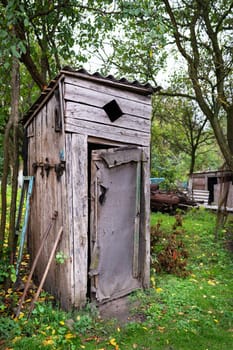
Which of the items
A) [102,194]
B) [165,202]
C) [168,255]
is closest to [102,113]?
[102,194]

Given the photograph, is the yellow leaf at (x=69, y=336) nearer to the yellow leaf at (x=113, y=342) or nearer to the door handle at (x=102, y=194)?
the yellow leaf at (x=113, y=342)

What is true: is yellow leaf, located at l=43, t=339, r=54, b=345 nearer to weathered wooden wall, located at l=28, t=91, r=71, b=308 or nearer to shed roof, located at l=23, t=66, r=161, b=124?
weathered wooden wall, located at l=28, t=91, r=71, b=308

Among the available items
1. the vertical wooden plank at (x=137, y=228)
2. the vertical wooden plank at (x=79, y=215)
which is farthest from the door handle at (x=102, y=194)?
the vertical wooden plank at (x=137, y=228)

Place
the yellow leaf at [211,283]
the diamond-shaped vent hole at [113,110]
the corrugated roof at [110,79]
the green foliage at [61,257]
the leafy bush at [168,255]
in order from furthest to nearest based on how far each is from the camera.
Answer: the leafy bush at [168,255] < the yellow leaf at [211,283] < the diamond-shaped vent hole at [113,110] < the corrugated roof at [110,79] < the green foliage at [61,257]

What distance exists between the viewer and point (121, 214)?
15.5 feet

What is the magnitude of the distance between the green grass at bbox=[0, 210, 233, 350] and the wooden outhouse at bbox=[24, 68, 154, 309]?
0.34m

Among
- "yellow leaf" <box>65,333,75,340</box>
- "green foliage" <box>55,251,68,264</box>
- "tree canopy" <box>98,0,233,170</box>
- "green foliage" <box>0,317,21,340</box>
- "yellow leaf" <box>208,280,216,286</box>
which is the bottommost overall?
"yellow leaf" <box>65,333,75,340</box>

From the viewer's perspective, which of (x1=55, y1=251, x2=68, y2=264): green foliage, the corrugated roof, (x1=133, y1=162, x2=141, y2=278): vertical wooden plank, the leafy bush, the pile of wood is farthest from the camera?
the pile of wood

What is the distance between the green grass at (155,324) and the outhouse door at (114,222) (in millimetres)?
360

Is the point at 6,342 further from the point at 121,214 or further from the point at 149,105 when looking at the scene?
the point at 149,105

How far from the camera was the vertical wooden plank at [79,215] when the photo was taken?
414cm

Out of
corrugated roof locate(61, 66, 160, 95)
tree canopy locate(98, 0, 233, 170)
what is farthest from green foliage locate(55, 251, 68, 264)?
tree canopy locate(98, 0, 233, 170)

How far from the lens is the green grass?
358cm

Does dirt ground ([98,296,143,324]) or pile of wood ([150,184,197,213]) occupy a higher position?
pile of wood ([150,184,197,213])
